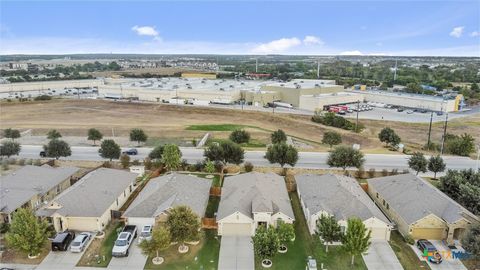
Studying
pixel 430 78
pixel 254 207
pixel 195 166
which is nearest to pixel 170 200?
pixel 254 207

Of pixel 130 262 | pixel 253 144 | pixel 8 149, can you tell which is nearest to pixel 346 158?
pixel 253 144

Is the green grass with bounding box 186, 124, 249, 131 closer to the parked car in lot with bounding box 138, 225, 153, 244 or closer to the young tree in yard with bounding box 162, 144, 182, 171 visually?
the young tree in yard with bounding box 162, 144, 182, 171

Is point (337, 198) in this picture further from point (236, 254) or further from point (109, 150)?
point (109, 150)

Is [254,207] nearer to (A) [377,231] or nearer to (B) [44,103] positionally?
(A) [377,231]

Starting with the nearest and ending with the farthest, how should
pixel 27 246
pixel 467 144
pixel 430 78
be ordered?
pixel 27 246 → pixel 467 144 → pixel 430 78

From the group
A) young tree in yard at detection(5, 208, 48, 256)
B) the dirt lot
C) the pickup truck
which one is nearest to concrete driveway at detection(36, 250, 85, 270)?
young tree in yard at detection(5, 208, 48, 256)

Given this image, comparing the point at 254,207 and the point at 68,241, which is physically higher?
the point at 254,207
